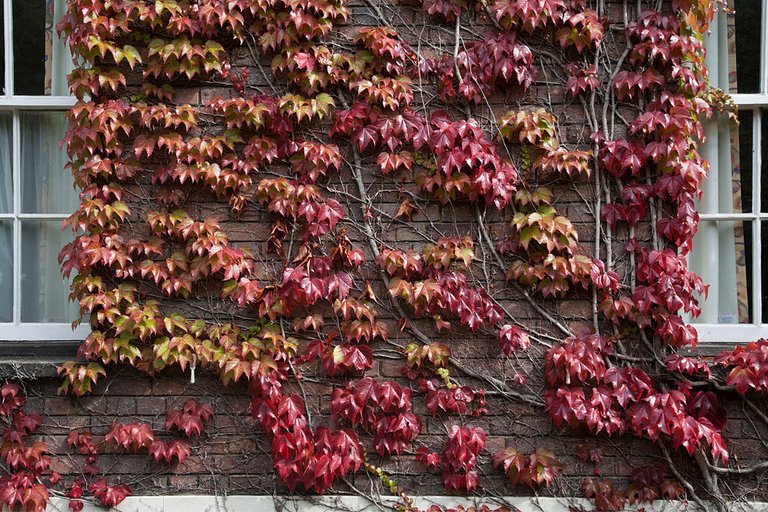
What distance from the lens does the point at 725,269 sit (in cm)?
336

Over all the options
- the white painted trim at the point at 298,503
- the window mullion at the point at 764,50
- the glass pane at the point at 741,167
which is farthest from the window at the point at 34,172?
the window mullion at the point at 764,50

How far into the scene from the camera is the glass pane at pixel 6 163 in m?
3.42

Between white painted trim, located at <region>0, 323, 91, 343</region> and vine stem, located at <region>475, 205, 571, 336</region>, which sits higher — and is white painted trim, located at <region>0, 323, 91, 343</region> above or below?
below

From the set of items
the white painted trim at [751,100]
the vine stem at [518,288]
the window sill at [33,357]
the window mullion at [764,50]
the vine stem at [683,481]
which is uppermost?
the window mullion at [764,50]

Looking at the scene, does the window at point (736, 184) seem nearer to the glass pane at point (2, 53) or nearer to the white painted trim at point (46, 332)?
the white painted trim at point (46, 332)

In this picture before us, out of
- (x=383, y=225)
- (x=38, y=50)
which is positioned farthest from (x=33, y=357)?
(x=383, y=225)

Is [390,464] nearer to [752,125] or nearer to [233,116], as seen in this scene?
[233,116]

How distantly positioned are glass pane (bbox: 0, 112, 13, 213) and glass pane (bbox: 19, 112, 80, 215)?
6 cm

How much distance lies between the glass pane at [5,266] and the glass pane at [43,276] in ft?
0.21

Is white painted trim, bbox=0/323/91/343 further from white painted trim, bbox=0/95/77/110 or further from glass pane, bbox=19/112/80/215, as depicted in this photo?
white painted trim, bbox=0/95/77/110

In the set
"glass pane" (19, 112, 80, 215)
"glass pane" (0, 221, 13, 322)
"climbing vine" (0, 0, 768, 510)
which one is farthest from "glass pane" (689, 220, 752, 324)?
"glass pane" (0, 221, 13, 322)

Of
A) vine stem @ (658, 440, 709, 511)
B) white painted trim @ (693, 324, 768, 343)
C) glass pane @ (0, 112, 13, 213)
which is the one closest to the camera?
vine stem @ (658, 440, 709, 511)

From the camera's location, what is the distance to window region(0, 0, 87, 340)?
3393mm

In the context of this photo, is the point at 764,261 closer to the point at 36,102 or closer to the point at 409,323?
the point at 409,323
